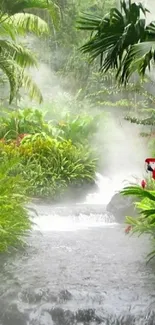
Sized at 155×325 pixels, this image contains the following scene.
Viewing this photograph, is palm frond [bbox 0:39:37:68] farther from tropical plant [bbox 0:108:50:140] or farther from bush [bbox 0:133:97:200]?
tropical plant [bbox 0:108:50:140]

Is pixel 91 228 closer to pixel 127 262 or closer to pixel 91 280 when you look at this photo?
pixel 127 262

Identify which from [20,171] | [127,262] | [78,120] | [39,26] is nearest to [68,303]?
[127,262]

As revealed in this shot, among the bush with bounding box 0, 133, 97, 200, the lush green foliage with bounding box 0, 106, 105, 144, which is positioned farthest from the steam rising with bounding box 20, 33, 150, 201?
the bush with bounding box 0, 133, 97, 200

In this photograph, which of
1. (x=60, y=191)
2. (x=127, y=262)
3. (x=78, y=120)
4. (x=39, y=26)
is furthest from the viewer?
(x=78, y=120)

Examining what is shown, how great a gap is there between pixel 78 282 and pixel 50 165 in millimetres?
6567

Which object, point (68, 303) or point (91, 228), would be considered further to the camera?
point (91, 228)

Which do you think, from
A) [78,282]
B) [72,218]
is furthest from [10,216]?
[72,218]

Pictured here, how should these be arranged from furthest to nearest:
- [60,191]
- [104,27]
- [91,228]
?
[60,191] < [91,228] < [104,27]

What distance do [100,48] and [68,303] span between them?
2388 millimetres

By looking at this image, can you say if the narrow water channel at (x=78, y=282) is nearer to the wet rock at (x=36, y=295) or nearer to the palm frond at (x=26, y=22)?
the wet rock at (x=36, y=295)

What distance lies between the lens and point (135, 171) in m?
15.0

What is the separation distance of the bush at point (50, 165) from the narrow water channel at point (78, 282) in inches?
136

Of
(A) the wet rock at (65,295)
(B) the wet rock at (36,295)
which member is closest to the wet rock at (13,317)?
(B) the wet rock at (36,295)

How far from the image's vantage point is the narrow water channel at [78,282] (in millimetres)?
4531
